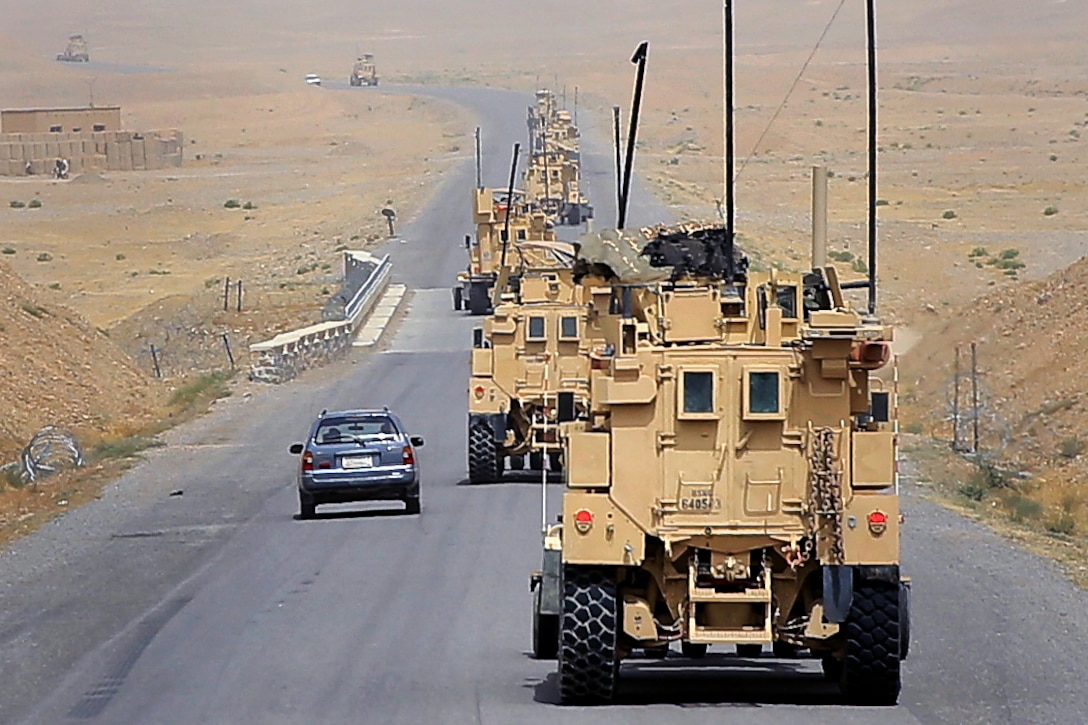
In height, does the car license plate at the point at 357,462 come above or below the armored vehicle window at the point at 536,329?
below

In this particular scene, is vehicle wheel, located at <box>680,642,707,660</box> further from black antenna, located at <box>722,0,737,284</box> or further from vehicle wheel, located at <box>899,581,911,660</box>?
black antenna, located at <box>722,0,737,284</box>

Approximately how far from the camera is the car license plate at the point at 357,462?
85.9 ft

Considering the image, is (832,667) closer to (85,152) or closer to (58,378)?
(58,378)

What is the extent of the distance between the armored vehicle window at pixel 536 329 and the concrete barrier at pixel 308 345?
18.0 m

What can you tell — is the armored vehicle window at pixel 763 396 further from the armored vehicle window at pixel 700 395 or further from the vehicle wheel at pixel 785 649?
the vehicle wheel at pixel 785 649

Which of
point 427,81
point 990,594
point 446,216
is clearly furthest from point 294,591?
point 427,81

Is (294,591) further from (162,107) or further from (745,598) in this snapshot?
(162,107)

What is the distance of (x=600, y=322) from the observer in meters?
27.8

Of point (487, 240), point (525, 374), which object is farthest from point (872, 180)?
point (487, 240)

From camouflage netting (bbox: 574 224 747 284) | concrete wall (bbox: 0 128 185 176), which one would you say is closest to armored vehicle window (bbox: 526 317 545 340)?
camouflage netting (bbox: 574 224 747 284)

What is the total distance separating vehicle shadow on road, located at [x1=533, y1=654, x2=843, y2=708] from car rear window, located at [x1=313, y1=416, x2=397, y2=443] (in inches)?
414

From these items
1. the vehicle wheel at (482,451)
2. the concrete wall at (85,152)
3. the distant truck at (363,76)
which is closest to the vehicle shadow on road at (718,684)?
the vehicle wheel at (482,451)

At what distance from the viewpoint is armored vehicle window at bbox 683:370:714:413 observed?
14758 millimetres

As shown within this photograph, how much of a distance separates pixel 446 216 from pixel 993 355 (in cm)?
4446
